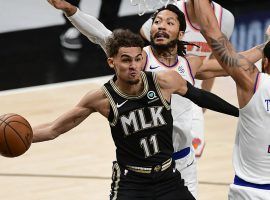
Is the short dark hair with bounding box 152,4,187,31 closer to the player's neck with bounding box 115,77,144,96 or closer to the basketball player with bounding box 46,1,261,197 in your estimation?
the basketball player with bounding box 46,1,261,197

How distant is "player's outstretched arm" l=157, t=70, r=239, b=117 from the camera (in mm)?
6070

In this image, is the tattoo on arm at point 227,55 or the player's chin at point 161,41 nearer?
the tattoo on arm at point 227,55

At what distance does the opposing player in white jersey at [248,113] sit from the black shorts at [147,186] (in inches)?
15.6

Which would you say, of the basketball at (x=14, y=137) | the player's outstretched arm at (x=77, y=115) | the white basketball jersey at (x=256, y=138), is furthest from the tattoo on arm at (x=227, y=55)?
the basketball at (x=14, y=137)

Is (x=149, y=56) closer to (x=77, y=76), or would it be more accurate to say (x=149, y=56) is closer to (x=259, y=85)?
(x=259, y=85)

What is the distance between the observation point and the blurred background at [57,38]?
472 inches

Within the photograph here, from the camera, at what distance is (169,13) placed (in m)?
7.02

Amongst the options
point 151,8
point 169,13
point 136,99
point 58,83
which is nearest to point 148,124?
point 136,99

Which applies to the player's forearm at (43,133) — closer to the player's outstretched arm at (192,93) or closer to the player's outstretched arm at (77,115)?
the player's outstretched arm at (77,115)

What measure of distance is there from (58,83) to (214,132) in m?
2.55

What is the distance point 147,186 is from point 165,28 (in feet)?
4.75

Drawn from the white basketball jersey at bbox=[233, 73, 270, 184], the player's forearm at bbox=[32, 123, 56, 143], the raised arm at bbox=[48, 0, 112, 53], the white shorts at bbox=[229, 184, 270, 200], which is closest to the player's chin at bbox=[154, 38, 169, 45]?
the raised arm at bbox=[48, 0, 112, 53]

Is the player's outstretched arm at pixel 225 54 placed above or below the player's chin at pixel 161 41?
above

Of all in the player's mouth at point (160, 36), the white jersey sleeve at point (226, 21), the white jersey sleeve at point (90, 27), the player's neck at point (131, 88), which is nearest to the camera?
the player's neck at point (131, 88)
